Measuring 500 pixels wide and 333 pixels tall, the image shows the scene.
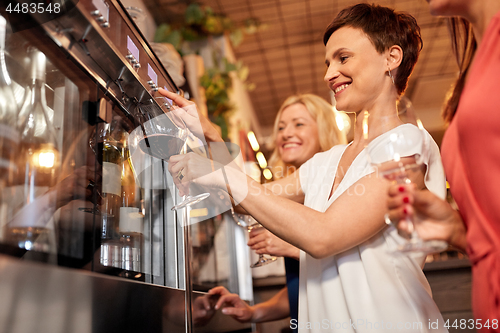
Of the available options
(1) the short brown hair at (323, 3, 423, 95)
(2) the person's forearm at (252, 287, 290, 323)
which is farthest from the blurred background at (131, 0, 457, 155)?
(1) the short brown hair at (323, 3, 423, 95)

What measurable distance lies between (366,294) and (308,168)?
478mm

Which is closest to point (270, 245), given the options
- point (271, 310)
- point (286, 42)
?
point (271, 310)

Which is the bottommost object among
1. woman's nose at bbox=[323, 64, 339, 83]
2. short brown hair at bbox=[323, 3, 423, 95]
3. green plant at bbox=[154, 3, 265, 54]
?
woman's nose at bbox=[323, 64, 339, 83]

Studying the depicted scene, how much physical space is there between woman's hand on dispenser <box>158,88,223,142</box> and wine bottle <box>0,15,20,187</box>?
1.24 ft

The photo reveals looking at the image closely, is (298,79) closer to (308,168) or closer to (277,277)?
(277,277)

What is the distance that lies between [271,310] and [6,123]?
4.15ft

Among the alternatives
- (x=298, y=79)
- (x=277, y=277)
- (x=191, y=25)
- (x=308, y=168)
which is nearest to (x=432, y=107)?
(x=298, y=79)

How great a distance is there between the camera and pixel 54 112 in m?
0.65

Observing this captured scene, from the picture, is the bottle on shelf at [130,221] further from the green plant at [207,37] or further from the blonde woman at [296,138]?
the green plant at [207,37]

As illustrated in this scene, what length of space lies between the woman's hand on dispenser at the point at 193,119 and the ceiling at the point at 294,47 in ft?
5.73

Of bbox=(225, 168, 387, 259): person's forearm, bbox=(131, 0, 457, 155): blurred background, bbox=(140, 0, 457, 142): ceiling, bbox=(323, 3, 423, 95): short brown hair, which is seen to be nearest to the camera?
bbox=(225, 168, 387, 259): person's forearm

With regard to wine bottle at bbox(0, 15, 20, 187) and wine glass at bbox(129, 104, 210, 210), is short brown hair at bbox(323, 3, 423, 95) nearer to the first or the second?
wine glass at bbox(129, 104, 210, 210)

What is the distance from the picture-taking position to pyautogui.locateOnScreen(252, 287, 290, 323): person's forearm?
1504 mm

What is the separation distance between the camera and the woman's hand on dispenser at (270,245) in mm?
1280
